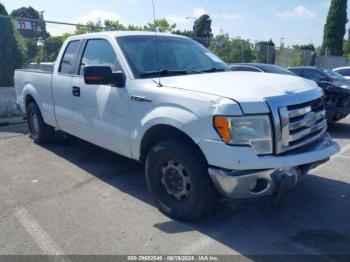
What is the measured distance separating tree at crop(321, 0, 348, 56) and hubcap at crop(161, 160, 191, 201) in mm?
43364

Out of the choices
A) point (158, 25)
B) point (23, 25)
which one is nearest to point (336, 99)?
point (158, 25)

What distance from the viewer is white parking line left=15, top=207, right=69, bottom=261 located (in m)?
3.36

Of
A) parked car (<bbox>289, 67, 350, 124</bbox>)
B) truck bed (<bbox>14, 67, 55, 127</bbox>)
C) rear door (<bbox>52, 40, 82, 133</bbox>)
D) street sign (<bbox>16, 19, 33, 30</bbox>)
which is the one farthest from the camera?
street sign (<bbox>16, 19, 33, 30</bbox>)

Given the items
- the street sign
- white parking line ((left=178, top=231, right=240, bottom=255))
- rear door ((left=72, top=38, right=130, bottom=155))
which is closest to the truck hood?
rear door ((left=72, top=38, right=130, bottom=155))

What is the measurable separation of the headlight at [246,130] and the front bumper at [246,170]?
73 mm

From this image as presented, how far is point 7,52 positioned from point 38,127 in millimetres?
5405

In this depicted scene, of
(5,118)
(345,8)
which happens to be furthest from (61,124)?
(345,8)

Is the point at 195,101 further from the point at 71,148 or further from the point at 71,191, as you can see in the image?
the point at 71,148

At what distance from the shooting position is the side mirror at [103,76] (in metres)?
4.08

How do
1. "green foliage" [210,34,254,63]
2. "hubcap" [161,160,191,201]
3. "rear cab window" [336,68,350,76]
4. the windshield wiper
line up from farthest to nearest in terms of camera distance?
"green foliage" [210,34,254,63] → "rear cab window" [336,68,350,76] → the windshield wiper → "hubcap" [161,160,191,201]

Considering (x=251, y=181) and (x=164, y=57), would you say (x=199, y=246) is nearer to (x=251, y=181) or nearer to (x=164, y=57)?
(x=251, y=181)

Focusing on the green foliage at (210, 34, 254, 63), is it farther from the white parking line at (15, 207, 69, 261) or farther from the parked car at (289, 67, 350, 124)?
the white parking line at (15, 207, 69, 261)

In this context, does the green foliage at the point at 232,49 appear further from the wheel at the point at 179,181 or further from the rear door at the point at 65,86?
the wheel at the point at 179,181

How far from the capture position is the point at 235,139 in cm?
324
